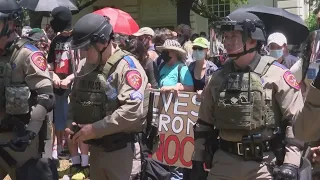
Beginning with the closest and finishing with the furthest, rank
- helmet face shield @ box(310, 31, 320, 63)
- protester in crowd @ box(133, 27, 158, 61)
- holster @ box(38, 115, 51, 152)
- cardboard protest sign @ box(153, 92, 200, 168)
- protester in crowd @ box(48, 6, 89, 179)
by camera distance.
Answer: helmet face shield @ box(310, 31, 320, 63)
holster @ box(38, 115, 51, 152)
cardboard protest sign @ box(153, 92, 200, 168)
protester in crowd @ box(48, 6, 89, 179)
protester in crowd @ box(133, 27, 158, 61)

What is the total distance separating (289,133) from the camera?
445cm

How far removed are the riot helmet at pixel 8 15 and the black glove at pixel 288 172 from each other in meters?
2.49

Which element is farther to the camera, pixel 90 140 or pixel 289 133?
pixel 90 140

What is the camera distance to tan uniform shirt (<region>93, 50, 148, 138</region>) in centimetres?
484

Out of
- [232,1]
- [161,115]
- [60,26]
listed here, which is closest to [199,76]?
[161,115]

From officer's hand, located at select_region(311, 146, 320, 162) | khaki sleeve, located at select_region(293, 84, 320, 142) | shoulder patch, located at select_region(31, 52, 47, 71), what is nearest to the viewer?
khaki sleeve, located at select_region(293, 84, 320, 142)

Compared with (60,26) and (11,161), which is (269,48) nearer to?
(60,26)

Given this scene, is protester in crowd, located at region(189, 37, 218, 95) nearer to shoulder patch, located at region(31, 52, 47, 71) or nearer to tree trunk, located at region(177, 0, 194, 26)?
shoulder patch, located at region(31, 52, 47, 71)

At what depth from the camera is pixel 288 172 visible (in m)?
4.34

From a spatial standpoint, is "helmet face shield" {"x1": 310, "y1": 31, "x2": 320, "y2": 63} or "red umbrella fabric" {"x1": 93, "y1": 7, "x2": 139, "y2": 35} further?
"red umbrella fabric" {"x1": 93, "y1": 7, "x2": 139, "y2": 35}

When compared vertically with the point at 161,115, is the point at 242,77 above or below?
above

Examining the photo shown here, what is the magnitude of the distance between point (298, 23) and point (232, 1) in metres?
16.9

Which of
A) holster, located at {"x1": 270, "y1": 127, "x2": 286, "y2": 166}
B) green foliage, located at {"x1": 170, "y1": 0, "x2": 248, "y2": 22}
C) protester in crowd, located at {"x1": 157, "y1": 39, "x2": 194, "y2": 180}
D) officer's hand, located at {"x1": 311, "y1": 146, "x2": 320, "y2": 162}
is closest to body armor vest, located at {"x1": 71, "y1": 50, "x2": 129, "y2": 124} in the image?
holster, located at {"x1": 270, "y1": 127, "x2": 286, "y2": 166}

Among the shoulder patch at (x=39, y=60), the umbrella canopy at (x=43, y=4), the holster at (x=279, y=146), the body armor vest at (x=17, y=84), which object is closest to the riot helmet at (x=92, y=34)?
the shoulder patch at (x=39, y=60)
